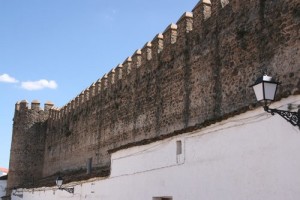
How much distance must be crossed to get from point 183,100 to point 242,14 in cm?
306

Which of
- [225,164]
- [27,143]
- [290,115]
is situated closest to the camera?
[290,115]

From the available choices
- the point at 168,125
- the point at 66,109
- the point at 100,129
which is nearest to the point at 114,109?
the point at 100,129

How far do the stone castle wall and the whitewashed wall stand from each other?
0.67ft

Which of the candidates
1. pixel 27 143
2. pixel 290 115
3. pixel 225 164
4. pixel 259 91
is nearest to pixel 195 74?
pixel 225 164

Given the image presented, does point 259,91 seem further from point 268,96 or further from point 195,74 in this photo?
point 195,74

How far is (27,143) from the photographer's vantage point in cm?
2558

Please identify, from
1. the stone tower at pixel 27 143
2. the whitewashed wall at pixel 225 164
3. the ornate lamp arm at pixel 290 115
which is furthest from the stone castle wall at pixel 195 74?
the stone tower at pixel 27 143

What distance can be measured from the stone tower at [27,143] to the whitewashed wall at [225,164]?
17870 millimetres

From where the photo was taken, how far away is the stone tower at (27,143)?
2488cm

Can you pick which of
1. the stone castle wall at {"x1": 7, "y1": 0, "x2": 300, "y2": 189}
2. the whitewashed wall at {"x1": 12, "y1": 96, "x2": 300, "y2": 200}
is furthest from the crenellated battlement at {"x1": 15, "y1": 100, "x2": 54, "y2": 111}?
the whitewashed wall at {"x1": 12, "y1": 96, "x2": 300, "y2": 200}

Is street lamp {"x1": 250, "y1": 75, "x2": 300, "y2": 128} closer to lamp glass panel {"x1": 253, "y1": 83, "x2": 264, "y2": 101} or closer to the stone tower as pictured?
lamp glass panel {"x1": 253, "y1": 83, "x2": 264, "y2": 101}

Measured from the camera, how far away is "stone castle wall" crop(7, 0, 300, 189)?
840 cm

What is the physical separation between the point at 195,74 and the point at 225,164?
5842mm

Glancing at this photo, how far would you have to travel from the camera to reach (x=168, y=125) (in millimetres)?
12484
